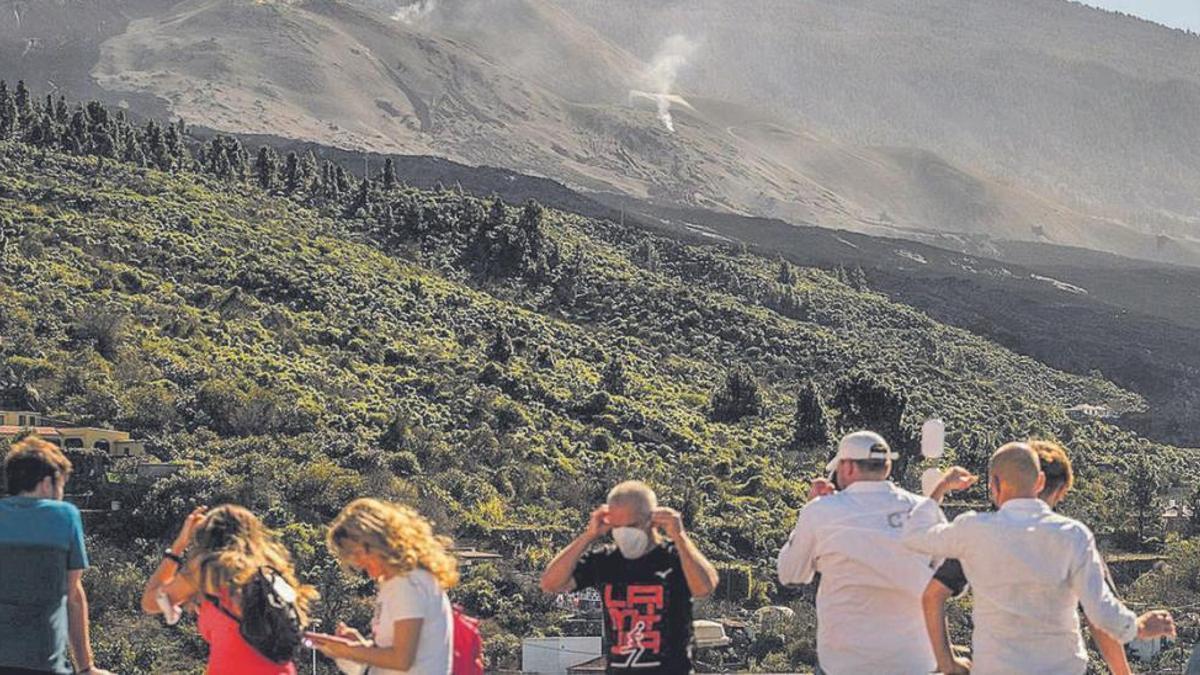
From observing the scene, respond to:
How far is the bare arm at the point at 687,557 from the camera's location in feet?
20.0

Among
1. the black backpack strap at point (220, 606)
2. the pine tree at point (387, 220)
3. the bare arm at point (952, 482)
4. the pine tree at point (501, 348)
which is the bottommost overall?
the pine tree at point (501, 348)

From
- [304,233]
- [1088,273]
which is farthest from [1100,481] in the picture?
[1088,273]

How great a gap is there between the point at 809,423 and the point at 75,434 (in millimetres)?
21450

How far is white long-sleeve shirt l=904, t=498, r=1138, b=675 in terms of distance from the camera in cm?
584

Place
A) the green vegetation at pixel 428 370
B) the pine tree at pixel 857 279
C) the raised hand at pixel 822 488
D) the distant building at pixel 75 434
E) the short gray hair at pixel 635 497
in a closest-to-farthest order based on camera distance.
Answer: the short gray hair at pixel 635 497 < the raised hand at pixel 822 488 < the green vegetation at pixel 428 370 < the distant building at pixel 75 434 < the pine tree at pixel 857 279

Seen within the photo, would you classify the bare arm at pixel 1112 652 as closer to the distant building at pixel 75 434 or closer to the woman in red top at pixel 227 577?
the woman in red top at pixel 227 577

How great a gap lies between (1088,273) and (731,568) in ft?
430

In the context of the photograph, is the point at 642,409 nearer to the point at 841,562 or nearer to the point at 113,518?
the point at 113,518

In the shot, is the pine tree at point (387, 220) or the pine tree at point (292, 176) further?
the pine tree at point (292, 176)

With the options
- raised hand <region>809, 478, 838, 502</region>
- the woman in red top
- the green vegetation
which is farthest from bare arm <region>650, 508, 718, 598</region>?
the green vegetation

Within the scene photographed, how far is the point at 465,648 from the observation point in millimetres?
6039

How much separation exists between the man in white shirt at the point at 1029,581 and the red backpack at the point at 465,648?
1685mm

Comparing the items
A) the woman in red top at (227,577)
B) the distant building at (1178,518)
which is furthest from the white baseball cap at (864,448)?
the distant building at (1178,518)

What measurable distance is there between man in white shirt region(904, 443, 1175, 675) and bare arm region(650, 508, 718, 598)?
2.83 feet
